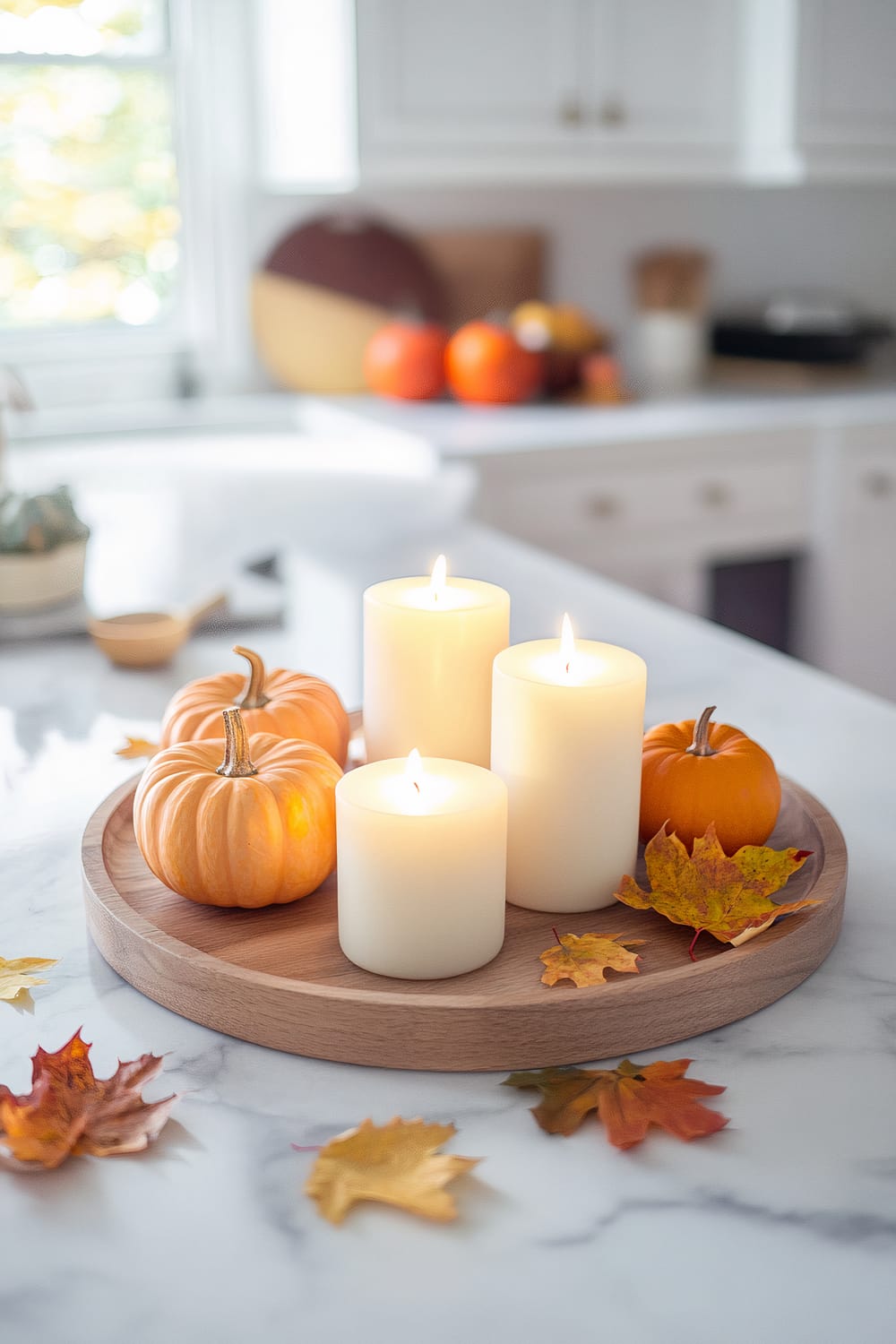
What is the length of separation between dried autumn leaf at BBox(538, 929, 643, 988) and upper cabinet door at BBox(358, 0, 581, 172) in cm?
208

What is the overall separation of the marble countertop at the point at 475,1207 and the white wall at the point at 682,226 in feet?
7.93

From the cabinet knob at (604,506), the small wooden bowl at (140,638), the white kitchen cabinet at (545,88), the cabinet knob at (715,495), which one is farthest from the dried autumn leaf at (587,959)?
the white kitchen cabinet at (545,88)

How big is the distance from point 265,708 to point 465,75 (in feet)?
6.72

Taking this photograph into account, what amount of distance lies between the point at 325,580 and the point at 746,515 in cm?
137

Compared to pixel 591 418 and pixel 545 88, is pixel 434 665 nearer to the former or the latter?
pixel 591 418

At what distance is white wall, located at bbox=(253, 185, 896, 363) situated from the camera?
9.45 feet

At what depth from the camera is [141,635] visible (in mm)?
1169

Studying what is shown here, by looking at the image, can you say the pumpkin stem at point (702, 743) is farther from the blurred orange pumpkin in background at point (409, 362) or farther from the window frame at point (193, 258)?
the window frame at point (193, 258)

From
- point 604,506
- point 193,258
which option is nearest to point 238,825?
point 604,506

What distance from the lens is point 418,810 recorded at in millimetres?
615

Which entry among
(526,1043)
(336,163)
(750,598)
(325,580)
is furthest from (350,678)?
(750,598)

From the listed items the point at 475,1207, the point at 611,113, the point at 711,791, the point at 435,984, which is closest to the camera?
the point at 475,1207

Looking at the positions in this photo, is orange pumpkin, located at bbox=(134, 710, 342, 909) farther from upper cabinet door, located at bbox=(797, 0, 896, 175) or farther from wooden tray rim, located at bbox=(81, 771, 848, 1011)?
upper cabinet door, located at bbox=(797, 0, 896, 175)

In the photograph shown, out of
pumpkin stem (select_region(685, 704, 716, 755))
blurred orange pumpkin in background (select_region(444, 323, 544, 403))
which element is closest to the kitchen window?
blurred orange pumpkin in background (select_region(444, 323, 544, 403))
